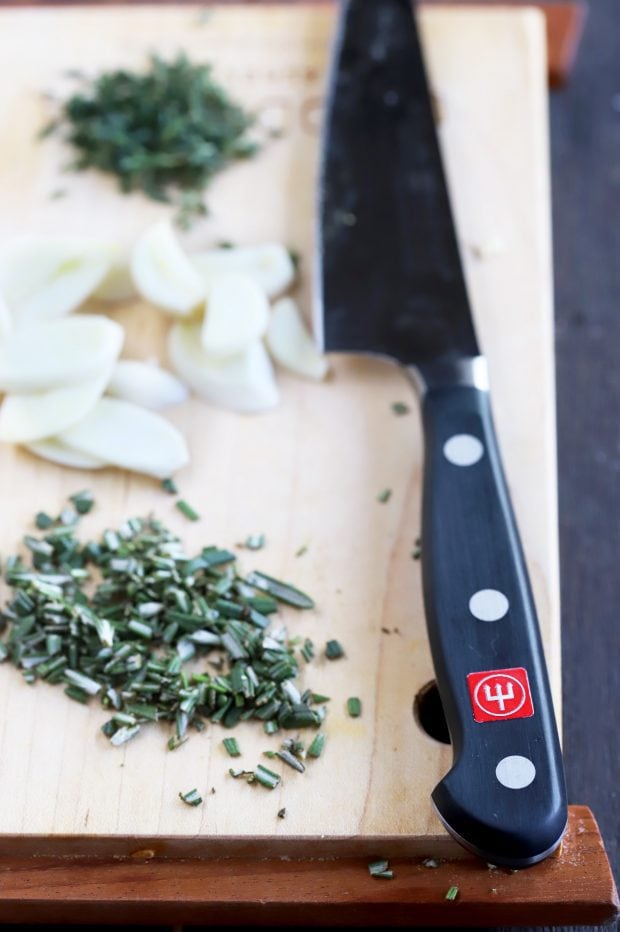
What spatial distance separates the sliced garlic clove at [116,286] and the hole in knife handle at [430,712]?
0.81 metres

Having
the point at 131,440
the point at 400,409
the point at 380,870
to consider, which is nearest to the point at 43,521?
the point at 131,440

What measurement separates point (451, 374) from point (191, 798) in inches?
26.5

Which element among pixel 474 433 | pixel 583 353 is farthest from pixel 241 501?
pixel 583 353

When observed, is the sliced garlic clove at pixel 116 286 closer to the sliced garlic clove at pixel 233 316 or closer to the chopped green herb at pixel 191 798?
the sliced garlic clove at pixel 233 316

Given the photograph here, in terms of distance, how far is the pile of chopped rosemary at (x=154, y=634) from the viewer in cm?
133

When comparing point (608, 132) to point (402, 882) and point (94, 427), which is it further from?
point (402, 882)

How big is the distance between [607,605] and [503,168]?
79 cm

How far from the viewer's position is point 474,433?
1443 mm

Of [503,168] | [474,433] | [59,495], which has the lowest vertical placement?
[59,495]

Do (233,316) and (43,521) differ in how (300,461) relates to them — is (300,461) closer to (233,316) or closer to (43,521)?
(233,316)

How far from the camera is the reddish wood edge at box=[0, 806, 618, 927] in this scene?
1.23 metres

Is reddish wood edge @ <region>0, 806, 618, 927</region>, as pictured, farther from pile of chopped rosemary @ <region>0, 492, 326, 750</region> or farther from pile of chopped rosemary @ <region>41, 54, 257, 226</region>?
pile of chopped rosemary @ <region>41, 54, 257, 226</region>

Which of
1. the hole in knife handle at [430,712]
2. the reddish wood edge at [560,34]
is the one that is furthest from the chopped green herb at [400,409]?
the reddish wood edge at [560,34]

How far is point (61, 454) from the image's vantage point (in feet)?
5.17
